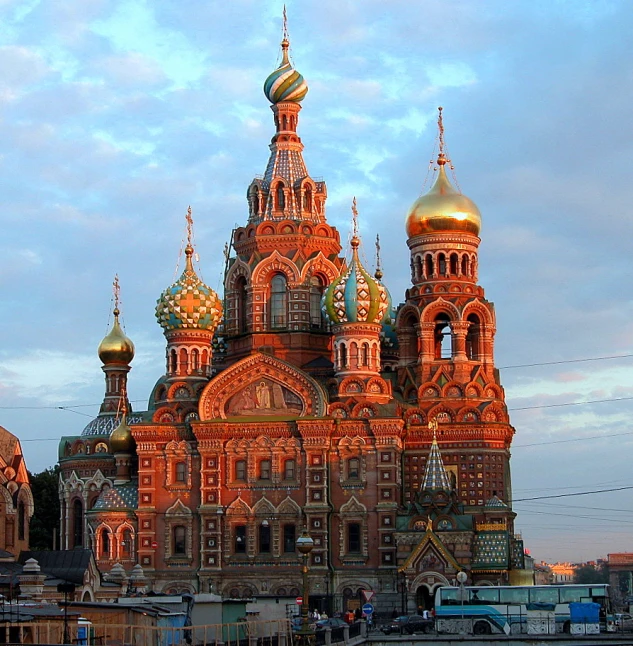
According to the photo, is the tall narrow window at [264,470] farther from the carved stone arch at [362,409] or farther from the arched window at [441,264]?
the arched window at [441,264]

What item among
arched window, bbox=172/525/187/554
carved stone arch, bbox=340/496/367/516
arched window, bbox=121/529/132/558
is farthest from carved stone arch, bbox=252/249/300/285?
arched window, bbox=121/529/132/558

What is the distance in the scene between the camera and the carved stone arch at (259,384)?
65500 millimetres

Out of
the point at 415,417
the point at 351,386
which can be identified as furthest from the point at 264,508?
the point at 415,417

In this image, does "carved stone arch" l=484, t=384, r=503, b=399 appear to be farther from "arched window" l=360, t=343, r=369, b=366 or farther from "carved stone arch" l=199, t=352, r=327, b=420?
"carved stone arch" l=199, t=352, r=327, b=420

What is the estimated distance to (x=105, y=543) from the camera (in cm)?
6675

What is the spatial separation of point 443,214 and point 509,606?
22906 millimetres

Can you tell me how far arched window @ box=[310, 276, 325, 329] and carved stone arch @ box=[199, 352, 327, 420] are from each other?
5.32 meters

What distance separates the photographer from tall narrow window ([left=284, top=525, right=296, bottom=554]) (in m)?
65.0

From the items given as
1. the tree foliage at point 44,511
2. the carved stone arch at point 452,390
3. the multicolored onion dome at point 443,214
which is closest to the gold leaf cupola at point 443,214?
the multicolored onion dome at point 443,214

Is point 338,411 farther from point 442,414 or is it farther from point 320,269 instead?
point 320,269

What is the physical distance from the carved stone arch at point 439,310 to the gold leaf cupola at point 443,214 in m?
3.68

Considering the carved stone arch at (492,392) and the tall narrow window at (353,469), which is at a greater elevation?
the carved stone arch at (492,392)

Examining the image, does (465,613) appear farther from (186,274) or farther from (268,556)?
(186,274)

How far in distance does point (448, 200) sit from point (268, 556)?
19222mm
